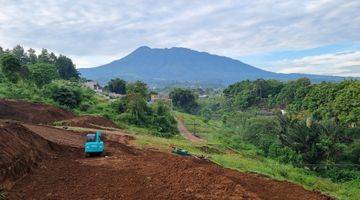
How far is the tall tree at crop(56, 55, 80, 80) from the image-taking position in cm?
8656

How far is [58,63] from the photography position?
8631 centimetres

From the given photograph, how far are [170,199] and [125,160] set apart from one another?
17.9ft

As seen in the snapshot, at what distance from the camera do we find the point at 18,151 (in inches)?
525

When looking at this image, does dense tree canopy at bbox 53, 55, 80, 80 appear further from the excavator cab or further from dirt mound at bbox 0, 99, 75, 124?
the excavator cab

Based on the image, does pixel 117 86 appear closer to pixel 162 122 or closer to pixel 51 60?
pixel 51 60

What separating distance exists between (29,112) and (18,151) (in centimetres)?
1966

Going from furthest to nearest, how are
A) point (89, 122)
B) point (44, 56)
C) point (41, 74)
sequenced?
1. point (44, 56)
2. point (41, 74)
3. point (89, 122)

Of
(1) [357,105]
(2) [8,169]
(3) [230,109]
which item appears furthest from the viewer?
(3) [230,109]

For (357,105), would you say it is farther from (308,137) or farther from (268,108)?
(268,108)

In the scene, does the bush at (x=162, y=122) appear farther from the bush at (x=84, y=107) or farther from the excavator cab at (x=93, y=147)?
the excavator cab at (x=93, y=147)

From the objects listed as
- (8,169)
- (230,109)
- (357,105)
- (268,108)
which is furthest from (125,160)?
(230,109)

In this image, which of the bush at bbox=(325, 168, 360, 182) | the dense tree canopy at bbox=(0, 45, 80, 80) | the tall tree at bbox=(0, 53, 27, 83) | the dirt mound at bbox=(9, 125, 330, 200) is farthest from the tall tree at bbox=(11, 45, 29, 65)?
the dirt mound at bbox=(9, 125, 330, 200)

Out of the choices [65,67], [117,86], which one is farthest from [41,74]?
[117,86]

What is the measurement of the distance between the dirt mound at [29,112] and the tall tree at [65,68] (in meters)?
52.1
